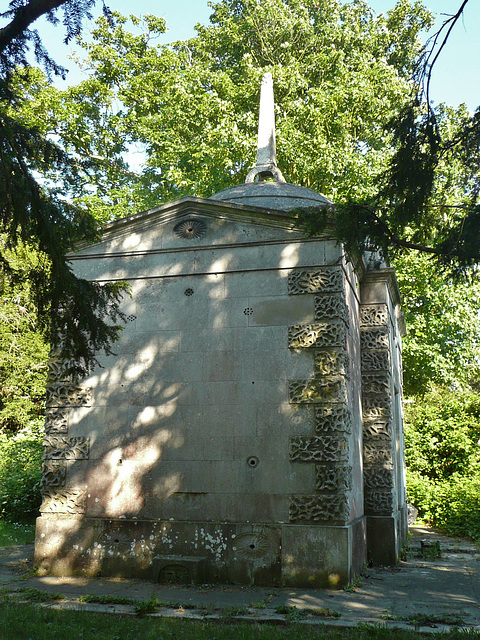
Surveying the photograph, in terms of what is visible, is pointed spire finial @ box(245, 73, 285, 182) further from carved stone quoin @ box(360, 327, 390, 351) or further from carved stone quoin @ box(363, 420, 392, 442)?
carved stone quoin @ box(363, 420, 392, 442)

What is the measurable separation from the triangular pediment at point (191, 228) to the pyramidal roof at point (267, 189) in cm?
78

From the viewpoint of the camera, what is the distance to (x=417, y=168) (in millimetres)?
7016

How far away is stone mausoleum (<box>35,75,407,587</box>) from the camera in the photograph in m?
8.21

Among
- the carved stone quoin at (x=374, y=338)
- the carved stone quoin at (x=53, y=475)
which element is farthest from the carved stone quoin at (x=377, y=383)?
the carved stone quoin at (x=53, y=475)

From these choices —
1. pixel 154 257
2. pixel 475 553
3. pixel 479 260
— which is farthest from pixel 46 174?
pixel 475 553

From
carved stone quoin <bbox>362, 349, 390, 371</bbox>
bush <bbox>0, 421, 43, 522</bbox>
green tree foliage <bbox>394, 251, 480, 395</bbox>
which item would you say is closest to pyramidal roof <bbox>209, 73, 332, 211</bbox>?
carved stone quoin <bbox>362, 349, 390, 371</bbox>

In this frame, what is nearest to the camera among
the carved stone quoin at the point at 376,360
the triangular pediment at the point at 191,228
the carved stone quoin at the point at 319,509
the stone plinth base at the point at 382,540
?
the carved stone quoin at the point at 319,509

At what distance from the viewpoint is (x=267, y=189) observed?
12.0 metres

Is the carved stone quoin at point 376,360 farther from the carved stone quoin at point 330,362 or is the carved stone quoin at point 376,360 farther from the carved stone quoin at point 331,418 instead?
the carved stone quoin at point 331,418

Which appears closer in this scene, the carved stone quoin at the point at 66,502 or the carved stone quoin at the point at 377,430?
the carved stone quoin at the point at 66,502

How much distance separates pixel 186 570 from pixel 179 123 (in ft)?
62.3

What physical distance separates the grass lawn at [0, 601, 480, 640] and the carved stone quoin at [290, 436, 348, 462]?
8.60 ft

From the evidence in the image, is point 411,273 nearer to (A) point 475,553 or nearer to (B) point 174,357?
(A) point 475,553

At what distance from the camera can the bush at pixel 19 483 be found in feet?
49.3
